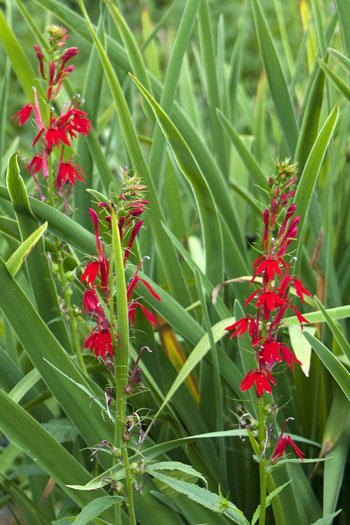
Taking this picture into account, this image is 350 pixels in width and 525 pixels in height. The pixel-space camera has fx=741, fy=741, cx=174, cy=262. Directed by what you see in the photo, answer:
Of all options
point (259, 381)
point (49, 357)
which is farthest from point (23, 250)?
point (259, 381)

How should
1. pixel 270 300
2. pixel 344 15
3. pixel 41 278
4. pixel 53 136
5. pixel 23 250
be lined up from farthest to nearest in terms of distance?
pixel 344 15, pixel 41 278, pixel 53 136, pixel 23 250, pixel 270 300

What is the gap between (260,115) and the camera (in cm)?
216

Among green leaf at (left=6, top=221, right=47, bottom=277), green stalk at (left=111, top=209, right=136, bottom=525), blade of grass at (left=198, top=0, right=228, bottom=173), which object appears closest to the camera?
green stalk at (left=111, top=209, right=136, bottom=525)

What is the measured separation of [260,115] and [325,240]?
68 centimetres

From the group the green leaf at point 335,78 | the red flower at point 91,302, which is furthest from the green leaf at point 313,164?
the red flower at point 91,302

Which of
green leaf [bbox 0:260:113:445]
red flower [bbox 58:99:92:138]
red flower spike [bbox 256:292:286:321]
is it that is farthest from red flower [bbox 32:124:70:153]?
red flower spike [bbox 256:292:286:321]

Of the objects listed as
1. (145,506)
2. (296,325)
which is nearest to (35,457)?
(145,506)

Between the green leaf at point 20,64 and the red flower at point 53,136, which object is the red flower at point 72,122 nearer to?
the red flower at point 53,136

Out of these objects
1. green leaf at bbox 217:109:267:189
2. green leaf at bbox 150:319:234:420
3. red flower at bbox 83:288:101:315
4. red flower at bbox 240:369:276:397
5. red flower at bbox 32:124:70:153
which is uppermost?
red flower at bbox 32:124:70:153

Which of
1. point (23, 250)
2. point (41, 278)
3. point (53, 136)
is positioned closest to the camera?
point (23, 250)

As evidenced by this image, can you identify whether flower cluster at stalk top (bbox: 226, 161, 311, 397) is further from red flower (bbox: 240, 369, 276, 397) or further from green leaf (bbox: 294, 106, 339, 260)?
green leaf (bbox: 294, 106, 339, 260)

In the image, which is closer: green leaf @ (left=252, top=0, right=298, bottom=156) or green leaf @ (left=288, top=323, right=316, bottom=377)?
green leaf @ (left=288, top=323, right=316, bottom=377)

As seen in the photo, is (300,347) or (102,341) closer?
(102,341)

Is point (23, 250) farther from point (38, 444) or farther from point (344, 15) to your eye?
point (344, 15)
